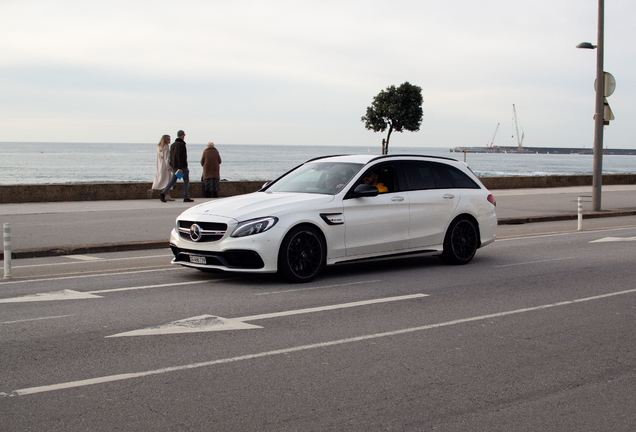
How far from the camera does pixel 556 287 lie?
850 centimetres

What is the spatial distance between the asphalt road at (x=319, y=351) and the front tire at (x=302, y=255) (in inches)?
6.4

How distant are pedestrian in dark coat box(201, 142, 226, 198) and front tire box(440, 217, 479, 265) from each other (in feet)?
38.5

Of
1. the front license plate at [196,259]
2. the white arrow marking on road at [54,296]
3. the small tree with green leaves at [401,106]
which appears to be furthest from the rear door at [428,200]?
the small tree with green leaves at [401,106]

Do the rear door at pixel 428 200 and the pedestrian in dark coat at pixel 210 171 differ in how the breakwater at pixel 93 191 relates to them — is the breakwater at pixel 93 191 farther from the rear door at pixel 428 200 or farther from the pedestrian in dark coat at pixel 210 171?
the rear door at pixel 428 200

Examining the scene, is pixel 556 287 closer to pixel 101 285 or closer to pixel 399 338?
pixel 399 338

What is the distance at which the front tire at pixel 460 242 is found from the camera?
10.1 metres

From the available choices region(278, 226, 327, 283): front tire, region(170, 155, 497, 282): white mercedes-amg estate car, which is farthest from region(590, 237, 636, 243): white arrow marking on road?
region(278, 226, 327, 283): front tire

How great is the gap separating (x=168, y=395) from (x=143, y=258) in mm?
6744

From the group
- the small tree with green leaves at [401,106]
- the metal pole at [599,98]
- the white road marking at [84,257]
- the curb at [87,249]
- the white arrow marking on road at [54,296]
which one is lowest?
the white arrow marking on road at [54,296]

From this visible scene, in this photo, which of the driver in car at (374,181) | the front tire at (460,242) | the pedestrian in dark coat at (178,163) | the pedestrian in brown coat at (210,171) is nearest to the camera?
the driver in car at (374,181)

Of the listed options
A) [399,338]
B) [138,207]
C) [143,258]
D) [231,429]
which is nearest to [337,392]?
[231,429]

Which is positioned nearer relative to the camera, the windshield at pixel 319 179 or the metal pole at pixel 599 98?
the windshield at pixel 319 179

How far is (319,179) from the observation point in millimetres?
9422

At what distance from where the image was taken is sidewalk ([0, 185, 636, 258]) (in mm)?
11781
